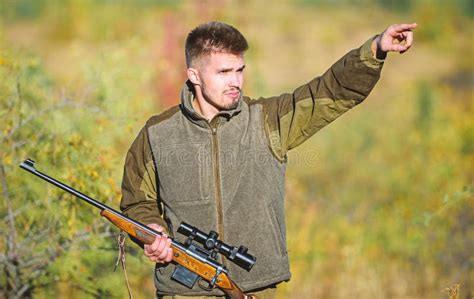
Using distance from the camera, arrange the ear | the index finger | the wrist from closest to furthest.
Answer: the index finger, the wrist, the ear

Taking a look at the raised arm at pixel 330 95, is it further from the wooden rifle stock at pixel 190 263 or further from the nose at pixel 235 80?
the wooden rifle stock at pixel 190 263

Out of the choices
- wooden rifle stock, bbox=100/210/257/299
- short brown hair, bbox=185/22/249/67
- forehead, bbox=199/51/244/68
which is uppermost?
short brown hair, bbox=185/22/249/67

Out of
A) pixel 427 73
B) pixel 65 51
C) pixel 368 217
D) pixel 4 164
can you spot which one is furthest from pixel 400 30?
pixel 65 51

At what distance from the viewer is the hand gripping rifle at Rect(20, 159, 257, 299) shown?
422cm

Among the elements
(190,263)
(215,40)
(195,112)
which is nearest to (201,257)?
(190,263)

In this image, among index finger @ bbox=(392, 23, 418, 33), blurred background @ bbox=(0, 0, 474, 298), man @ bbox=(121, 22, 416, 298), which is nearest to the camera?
index finger @ bbox=(392, 23, 418, 33)

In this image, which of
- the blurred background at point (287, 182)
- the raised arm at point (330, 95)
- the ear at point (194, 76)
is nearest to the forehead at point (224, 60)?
the ear at point (194, 76)

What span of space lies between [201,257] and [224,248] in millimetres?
149

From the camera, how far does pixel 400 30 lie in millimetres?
3965

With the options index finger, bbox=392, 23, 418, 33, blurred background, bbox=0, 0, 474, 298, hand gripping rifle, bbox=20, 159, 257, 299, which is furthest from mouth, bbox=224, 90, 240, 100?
blurred background, bbox=0, 0, 474, 298

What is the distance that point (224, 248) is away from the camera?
4230 mm

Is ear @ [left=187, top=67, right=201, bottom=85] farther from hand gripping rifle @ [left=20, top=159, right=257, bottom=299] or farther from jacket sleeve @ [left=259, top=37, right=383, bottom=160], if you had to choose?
hand gripping rifle @ [left=20, top=159, right=257, bottom=299]

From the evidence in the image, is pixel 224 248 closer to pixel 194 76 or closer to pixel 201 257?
pixel 201 257

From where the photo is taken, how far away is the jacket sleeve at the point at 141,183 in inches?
179
